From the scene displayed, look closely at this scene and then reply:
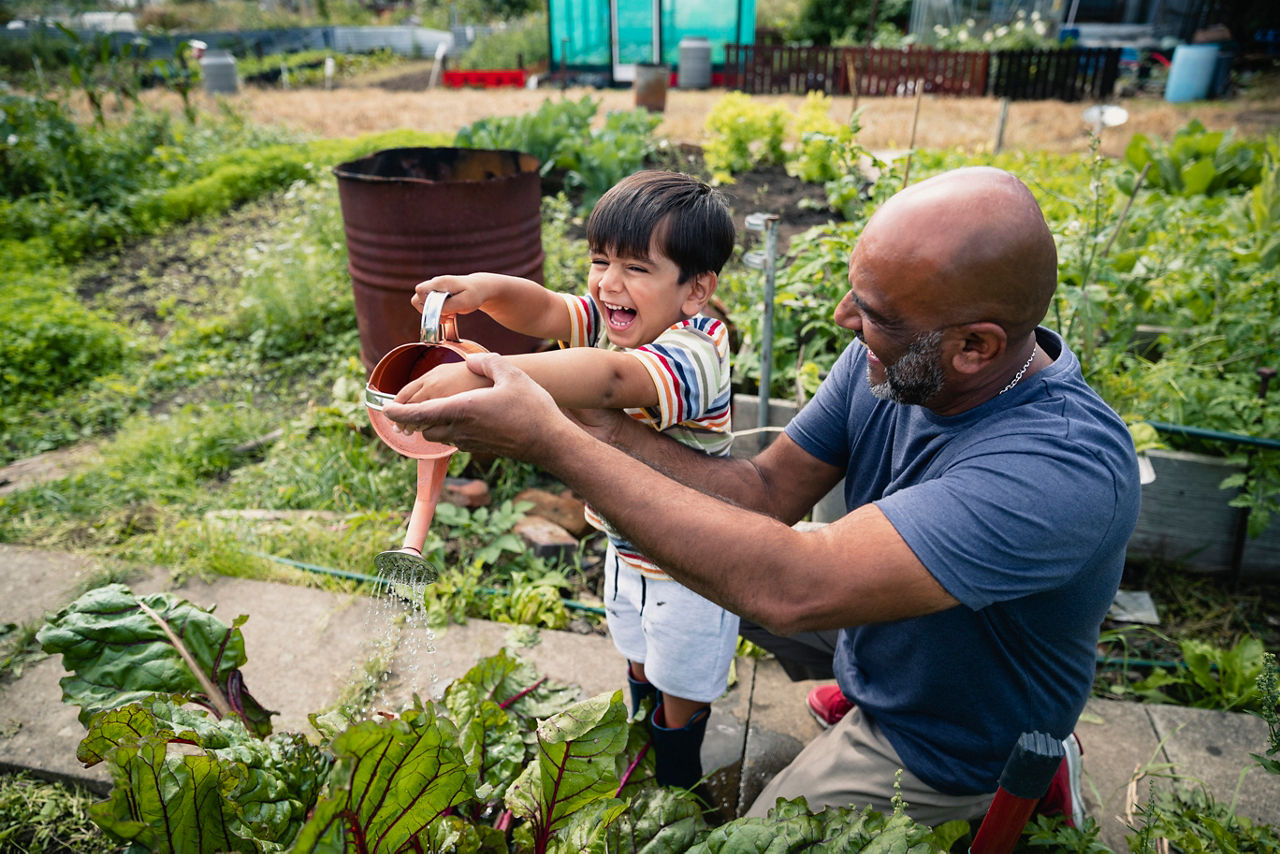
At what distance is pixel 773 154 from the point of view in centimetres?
845

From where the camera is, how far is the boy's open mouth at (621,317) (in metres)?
1.79

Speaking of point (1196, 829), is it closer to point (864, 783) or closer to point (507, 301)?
point (864, 783)

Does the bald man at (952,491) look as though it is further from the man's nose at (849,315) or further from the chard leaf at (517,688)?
the chard leaf at (517,688)

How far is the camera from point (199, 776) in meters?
1.44

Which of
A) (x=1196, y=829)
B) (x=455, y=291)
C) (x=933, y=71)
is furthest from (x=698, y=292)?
(x=933, y=71)

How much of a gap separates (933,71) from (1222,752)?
49.8 feet

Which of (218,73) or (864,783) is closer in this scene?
(864,783)

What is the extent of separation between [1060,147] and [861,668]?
9.80 meters

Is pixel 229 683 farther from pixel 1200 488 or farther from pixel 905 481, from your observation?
pixel 1200 488

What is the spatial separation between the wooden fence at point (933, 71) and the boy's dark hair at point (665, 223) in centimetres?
1396

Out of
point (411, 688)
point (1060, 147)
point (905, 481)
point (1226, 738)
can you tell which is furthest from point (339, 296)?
point (1060, 147)

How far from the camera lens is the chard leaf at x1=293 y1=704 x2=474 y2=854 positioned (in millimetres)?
1245

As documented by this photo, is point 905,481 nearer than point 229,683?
Yes

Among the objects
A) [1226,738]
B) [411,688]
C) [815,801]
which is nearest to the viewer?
[815,801]
